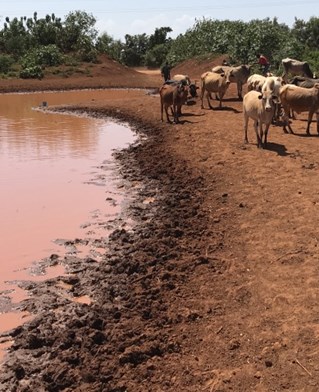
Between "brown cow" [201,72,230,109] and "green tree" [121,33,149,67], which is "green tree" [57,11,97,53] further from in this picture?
"brown cow" [201,72,230,109]

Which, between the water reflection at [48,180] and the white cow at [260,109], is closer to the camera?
the water reflection at [48,180]

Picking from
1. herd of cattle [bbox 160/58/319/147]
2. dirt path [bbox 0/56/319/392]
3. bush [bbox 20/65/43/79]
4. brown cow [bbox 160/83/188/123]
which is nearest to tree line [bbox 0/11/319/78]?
bush [bbox 20/65/43/79]

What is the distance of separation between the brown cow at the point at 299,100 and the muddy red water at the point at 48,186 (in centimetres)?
486

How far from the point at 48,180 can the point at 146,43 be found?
49323 millimetres

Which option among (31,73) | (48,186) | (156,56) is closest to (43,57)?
(31,73)

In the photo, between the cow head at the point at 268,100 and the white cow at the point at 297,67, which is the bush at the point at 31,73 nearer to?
the white cow at the point at 297,67

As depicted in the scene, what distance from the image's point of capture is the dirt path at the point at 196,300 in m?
4.32

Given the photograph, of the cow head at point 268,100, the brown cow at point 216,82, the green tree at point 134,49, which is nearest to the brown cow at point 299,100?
the cow head at point 268,100

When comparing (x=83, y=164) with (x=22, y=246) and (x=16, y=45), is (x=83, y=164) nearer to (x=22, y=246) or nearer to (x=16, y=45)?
(x=22, y=246)

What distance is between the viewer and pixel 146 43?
188 feet

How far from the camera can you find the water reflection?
25.7 feet

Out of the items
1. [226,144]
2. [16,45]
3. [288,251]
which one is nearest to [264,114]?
[226,144]

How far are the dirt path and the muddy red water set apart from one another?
65cm

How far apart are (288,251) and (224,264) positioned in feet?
2.79
